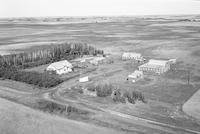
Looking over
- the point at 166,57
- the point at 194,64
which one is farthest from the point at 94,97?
the point at 166,57

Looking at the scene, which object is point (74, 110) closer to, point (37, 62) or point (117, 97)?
point (117, 97)

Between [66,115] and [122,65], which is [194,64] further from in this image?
[66,115]

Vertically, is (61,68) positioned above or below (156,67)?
below

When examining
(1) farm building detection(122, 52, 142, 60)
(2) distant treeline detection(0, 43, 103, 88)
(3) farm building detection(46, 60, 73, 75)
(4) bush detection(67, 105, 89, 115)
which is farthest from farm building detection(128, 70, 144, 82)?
(4) bush detection(67, 105, 89, 115)

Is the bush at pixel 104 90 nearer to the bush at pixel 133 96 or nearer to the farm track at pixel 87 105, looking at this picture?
the bush at pixel 133 96

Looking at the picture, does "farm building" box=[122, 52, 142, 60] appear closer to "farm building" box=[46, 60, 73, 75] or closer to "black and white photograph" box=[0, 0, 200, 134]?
"black and white photograph" box=[0, 0, 200, 134]

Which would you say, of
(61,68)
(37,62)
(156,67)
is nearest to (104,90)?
(61,68)

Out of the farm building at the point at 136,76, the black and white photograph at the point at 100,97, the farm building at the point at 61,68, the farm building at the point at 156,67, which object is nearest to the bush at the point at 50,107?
the black and white photograph at the point at 100,97

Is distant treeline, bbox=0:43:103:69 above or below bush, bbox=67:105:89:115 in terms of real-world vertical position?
above

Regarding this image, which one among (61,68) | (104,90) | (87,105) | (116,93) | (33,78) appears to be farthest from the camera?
(61,68)
